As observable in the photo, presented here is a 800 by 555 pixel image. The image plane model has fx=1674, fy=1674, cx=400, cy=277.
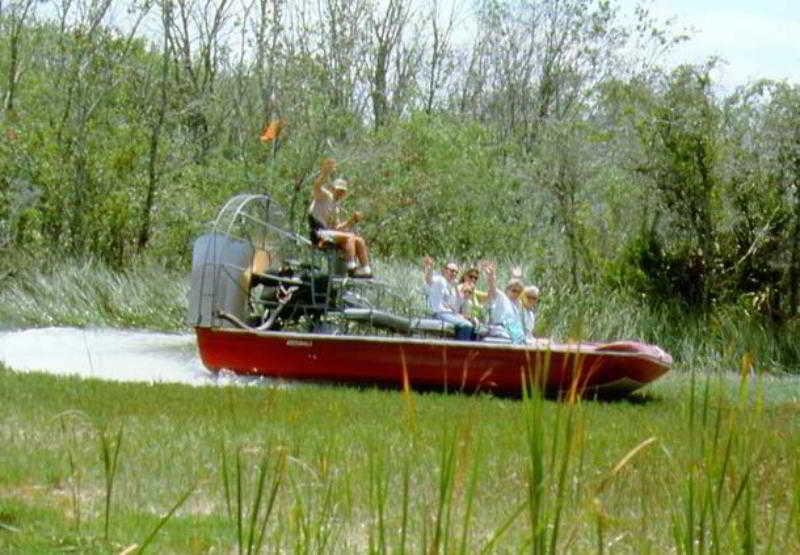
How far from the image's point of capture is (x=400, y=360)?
61.6 feet

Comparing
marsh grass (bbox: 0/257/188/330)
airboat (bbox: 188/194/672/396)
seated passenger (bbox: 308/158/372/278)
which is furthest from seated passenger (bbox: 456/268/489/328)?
marsh grass (bbox: 0/257/188/330)

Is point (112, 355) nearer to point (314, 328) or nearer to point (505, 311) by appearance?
point (314, 328)

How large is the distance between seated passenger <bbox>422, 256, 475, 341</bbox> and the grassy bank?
144 inches

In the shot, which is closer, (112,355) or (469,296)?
(469,296)

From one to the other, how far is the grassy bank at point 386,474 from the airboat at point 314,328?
5.93 ft

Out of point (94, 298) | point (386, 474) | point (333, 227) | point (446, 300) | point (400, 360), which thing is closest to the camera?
point (386, 474)

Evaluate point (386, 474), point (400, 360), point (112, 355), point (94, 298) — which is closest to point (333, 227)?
point (400, 360)

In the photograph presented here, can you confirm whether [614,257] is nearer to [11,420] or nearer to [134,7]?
[134,7]

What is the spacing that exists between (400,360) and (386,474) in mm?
11758

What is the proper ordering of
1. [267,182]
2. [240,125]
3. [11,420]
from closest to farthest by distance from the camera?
[11,420]
[267,182]
[240,125]

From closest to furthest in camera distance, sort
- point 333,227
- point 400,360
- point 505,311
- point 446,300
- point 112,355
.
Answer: point 400,360 < point 505,311 < point 333,227 < point 446,300 < point 112,355

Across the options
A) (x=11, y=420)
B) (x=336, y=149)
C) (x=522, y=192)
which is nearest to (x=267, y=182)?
(x=336, y=149)

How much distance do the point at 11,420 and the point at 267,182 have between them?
18654 millimetres

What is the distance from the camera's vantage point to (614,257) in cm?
2741
